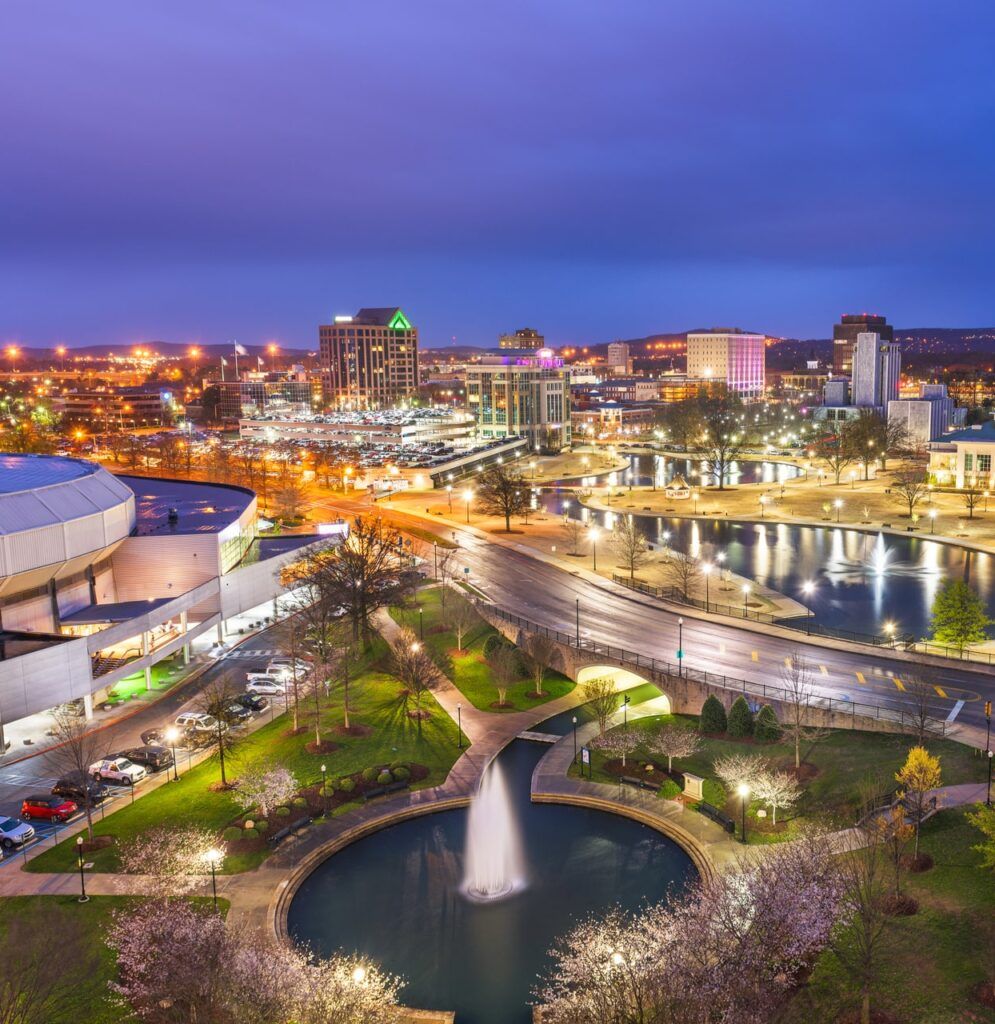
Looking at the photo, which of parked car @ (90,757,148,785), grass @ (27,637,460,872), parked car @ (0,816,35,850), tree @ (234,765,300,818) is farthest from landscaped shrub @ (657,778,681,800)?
parked car @ (0,816,35,850)

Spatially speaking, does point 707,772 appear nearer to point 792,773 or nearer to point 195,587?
point 792,773

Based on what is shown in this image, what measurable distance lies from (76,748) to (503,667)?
2327 cm

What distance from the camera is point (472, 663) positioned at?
57.6 m

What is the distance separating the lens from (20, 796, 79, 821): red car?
126 ft

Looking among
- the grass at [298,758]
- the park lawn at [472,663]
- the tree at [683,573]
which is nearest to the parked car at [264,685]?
the grass at [298,758]

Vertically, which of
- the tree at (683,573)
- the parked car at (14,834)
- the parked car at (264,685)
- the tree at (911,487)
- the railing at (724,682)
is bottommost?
the parked car at (14,834)

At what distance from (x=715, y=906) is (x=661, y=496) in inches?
4006

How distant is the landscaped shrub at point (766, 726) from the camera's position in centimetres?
4331

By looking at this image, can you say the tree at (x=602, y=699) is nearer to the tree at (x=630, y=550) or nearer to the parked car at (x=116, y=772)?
the parked car at (x=116, y=772)

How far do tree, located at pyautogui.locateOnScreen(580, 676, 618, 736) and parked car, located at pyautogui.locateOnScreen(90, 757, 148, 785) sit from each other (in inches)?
881

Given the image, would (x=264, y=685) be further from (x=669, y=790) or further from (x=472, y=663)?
(x=669, y=790)

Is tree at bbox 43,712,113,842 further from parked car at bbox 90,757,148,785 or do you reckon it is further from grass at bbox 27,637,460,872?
grass at bbox 27,637,460,872

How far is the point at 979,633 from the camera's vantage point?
5244 cm

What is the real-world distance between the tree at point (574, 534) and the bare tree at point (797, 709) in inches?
1519
